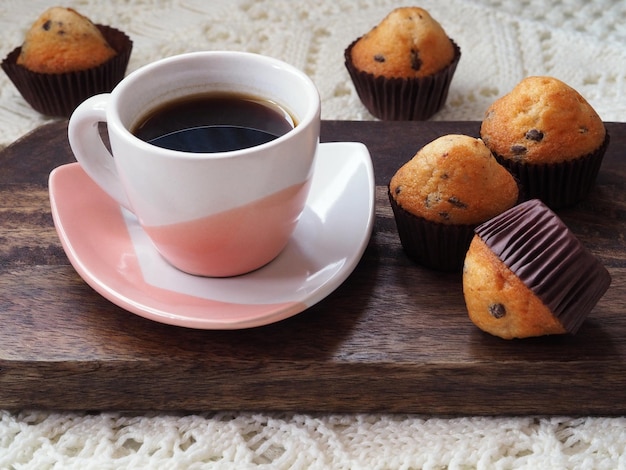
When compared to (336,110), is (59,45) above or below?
above

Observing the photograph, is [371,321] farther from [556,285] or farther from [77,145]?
[77,145]

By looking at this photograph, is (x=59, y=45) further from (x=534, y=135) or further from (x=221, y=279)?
(x=534, y=135)

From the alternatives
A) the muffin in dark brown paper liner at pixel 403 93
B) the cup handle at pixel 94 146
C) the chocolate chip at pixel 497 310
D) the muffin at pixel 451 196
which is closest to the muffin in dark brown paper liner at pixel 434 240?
the muffin at pixel 451 196

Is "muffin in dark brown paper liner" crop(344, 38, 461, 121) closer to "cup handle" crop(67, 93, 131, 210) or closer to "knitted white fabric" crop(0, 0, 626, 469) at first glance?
"knitted white fabric" crop(0, 0, 626, 469)

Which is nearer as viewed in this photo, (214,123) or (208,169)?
(208,169)

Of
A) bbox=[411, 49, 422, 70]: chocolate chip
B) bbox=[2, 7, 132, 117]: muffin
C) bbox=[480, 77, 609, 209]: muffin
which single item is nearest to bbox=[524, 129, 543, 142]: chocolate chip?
bbox=[480, 77, 609, 209]: muffin

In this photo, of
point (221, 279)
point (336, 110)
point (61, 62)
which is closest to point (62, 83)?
point (61, 62)
